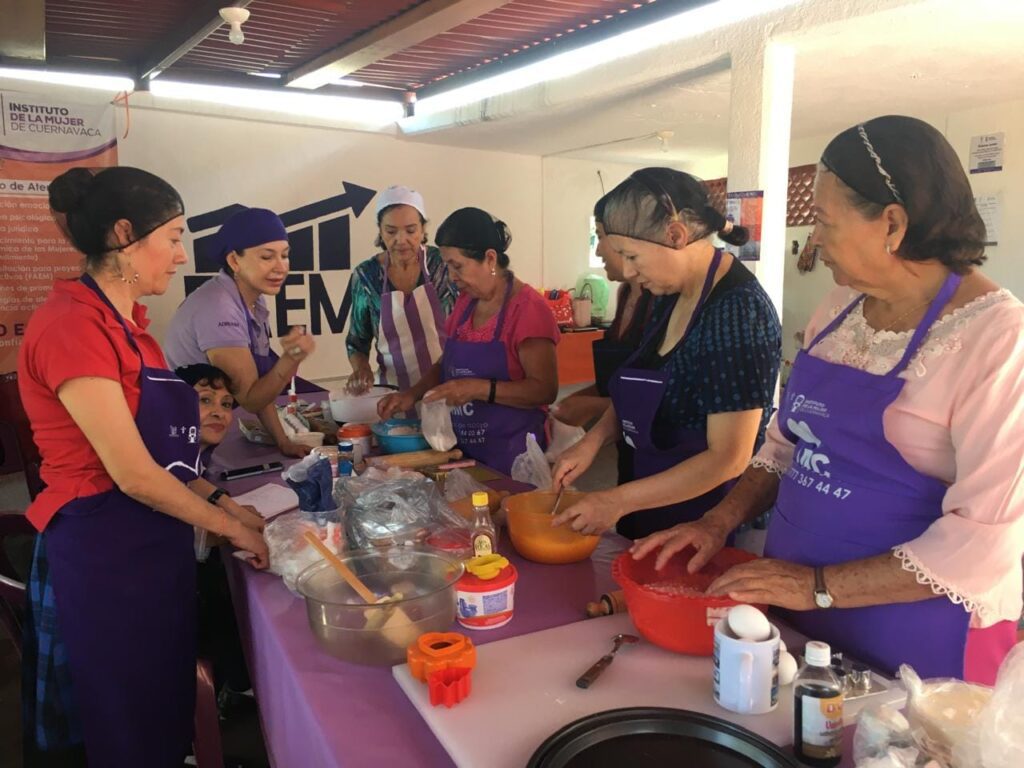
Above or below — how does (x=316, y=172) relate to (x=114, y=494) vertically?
above

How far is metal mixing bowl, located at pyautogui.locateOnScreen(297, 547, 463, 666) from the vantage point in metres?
1.20

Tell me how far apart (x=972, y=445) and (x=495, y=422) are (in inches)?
67.0

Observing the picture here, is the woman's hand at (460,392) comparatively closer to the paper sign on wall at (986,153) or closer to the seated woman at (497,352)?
the seated woman at (497,352)

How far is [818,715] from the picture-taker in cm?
86

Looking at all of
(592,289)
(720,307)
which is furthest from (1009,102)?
(720,307)

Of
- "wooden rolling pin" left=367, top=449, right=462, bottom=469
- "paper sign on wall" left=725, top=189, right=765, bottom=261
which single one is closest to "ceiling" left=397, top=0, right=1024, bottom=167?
"paper sign on wall" left=725, top=189, right=765, bottom=261

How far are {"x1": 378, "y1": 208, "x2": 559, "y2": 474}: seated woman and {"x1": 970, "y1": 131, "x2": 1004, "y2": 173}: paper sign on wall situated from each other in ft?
11.9

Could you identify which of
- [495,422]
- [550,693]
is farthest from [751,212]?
[550,693]

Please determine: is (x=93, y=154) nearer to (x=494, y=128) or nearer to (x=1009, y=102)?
(x=494, y=128)

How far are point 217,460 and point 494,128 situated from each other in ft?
9.93

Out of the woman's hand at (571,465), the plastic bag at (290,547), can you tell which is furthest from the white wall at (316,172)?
the woman's hand at (571,465)

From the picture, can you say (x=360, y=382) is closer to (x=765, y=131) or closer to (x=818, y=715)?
(x=765, y=131)

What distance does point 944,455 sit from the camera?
109 cm

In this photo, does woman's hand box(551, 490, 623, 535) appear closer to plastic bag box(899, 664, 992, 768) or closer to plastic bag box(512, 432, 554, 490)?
plastic bag box(512, 432, 554, 490)
